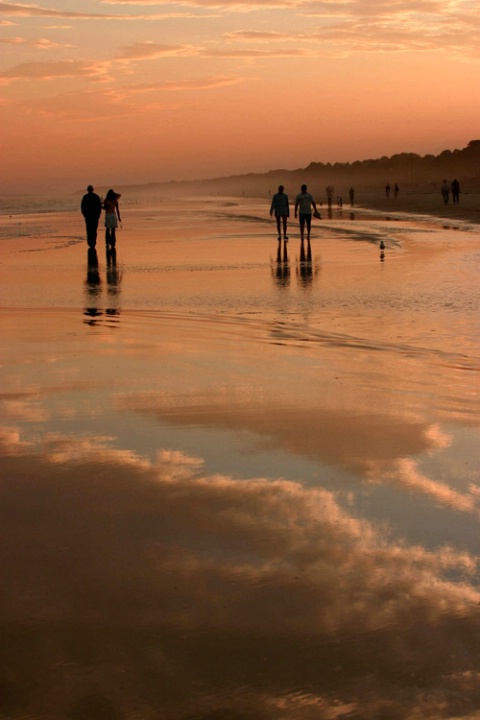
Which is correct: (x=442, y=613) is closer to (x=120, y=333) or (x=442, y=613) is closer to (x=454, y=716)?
(x=454, y=716)

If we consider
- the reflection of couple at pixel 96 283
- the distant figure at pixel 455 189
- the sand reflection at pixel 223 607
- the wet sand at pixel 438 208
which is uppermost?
the distant figure at pixel 455 189

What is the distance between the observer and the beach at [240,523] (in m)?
3.73

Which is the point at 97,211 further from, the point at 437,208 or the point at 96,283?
the point at 437,208

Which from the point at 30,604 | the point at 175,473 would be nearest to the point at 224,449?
the point at 175,473

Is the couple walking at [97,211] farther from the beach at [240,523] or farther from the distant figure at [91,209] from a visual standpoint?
the beach at [240,523]

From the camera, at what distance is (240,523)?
5.40m

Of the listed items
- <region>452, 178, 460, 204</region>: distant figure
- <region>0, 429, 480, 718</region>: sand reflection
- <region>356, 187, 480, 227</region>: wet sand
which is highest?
<region>452, 178, 460, 204</region>: distant figure

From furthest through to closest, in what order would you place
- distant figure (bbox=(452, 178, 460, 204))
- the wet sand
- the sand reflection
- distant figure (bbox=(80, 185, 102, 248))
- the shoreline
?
distant figure (bbox=(452, 178, 460, 204)) → the shoreline → the wet sand → distant figure (bbox=(80, 185, 102, 248)) → the sand reflection

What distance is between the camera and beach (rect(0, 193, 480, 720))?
3727 millimetres

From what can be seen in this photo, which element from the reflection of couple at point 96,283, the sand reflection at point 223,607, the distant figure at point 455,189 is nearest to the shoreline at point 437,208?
the distant figure at point 455,189

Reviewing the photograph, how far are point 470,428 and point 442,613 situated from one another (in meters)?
3.47

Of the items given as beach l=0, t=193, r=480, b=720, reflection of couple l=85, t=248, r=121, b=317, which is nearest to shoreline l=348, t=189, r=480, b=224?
reflection of couple l=85, t=248, r=121, b=317

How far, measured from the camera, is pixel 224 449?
695 cm

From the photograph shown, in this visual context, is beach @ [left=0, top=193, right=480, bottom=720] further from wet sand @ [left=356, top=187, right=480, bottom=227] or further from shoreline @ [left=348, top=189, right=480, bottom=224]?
shoreline @ [left=348, top=189, right=480, bottom=224]
